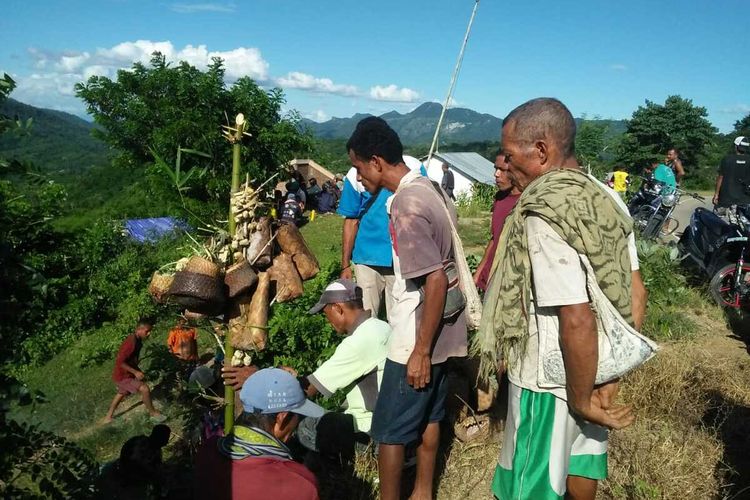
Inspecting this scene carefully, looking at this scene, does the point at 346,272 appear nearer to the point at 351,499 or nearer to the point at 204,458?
the point at 351,499

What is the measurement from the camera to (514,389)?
2.10m

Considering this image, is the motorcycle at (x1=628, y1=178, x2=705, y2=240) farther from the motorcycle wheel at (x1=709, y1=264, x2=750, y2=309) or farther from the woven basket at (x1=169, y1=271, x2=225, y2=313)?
the woven basket at (x1=169, y1=271, x2=225, y2=313)

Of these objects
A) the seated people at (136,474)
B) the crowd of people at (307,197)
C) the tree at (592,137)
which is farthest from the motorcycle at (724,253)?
the tree at (592,137)

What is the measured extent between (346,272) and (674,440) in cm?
245

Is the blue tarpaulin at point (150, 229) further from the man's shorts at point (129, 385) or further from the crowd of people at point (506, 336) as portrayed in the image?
the crowd of people at point (506, 336)

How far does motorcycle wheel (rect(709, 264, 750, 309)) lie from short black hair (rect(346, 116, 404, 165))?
4.88m

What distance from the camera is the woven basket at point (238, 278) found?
7.03 feet

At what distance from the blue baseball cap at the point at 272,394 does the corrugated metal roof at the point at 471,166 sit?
1883 centimetres

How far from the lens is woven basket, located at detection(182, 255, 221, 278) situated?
80.1 inches

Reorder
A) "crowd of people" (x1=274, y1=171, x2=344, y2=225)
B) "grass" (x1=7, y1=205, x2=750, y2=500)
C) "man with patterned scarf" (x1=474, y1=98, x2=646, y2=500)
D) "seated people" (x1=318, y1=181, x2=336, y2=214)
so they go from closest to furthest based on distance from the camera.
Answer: "man with patterned scarf" (x1=474, y1=98, x2=646, y2=500), "grass" (x1=7, y1=205, x2=750, y2=500), "crowd of people" (x1=274, y1=171, x2=344, y2=225), "seated people" (x1=318, y1=181, x2=336, y2=214)

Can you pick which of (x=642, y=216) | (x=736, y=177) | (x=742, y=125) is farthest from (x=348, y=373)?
(x=742, y=125)

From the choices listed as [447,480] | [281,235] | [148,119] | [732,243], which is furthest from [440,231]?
[148,119]

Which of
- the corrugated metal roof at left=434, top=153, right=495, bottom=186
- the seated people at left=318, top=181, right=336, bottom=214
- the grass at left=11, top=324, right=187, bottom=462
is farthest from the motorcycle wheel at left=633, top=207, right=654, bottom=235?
the corrugated metal roof at left=434, top=153, right=495, bottom=186

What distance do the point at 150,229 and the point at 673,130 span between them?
2941cm
